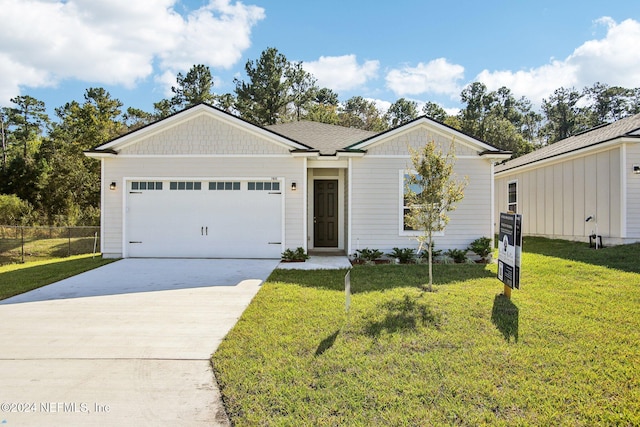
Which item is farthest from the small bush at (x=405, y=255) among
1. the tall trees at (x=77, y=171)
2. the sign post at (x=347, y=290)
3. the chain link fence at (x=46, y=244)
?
the tall trees at (x=77, y=171)

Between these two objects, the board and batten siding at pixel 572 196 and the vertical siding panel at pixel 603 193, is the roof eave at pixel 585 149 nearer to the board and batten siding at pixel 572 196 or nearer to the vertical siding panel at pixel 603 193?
the board and batten siding at pixel 572 196

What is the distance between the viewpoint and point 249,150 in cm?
1037

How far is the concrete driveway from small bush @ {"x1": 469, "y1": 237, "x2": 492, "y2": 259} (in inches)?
238

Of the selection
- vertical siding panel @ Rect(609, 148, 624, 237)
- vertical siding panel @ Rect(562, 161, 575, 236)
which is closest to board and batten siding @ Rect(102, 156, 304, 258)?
vertical siding panel @ Rect(609, 148, 624, 237)

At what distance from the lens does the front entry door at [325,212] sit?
12.1 meters

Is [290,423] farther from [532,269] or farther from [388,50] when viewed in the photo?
[388,50]

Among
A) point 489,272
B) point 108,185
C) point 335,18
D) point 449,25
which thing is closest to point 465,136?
point 489,272

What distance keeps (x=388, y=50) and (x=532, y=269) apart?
13.8 metres

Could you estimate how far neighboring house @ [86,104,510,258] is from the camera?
10.2m

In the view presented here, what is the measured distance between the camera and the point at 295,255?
10016 mm

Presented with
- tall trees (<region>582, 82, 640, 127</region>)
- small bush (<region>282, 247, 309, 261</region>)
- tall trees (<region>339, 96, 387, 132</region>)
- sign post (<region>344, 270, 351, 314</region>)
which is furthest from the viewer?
tall trees (<region>582, 82, 640, 127</region>)

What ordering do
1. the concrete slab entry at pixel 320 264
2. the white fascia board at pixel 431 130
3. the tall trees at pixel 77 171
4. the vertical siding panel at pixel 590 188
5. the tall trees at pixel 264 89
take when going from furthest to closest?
the tall trees at pixel 264 89 → the tall trees at pixel 77 171 → the vertical siding panel at pixel 590 188 → the white fascia board at pixel 431 130 → the concrete slab entry at pixel 320 264

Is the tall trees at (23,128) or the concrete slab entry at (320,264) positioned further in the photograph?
the tall trees at (23,128)

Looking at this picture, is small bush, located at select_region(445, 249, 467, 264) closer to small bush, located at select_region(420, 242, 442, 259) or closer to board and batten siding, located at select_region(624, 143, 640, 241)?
small bush, located at select_region(420, 242, 442, 259)
